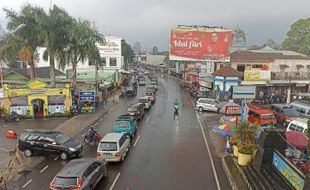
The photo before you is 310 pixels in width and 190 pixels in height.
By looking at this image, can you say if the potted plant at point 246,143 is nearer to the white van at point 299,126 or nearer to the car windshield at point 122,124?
the white van at point 299,126

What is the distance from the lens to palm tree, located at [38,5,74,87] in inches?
1487

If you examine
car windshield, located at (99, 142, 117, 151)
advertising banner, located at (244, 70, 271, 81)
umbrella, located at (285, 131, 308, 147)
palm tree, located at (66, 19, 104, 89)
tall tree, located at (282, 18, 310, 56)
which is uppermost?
tall tree, located at (282, 18, 310, 56)

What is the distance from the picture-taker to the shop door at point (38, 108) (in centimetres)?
3359

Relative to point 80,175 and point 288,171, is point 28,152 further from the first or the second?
point 288,171

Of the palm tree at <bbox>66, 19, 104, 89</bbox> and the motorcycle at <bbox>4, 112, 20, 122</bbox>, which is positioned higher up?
the palm tree at <bbox>66, 19, 104, 89</bbox>

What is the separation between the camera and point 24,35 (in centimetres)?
3772

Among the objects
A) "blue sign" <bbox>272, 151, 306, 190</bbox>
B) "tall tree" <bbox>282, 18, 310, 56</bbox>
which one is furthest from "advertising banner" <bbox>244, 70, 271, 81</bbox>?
"tall tree" <bbox>282, 18, 310, 56</bbox>

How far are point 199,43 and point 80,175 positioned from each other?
40.6m

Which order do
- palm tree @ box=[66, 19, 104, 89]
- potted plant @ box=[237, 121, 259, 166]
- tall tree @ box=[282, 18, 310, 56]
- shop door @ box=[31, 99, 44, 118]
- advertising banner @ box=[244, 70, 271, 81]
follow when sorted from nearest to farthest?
potted plant @ box=[237, 121, 259, 166], shop door @ box=[31, 99, 44, 118], palm tree @ box=[66, 19, 104, 89], advertising banner @ box=[244, 70, 271, 81], tall tree @ box=[282, 18, 310, 56]

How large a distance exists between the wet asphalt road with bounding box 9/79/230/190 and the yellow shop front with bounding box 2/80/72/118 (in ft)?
22.7

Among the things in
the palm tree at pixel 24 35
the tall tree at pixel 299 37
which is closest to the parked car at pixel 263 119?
the palm tree at pixel 24 35

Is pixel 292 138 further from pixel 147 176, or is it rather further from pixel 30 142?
pixel 30 142

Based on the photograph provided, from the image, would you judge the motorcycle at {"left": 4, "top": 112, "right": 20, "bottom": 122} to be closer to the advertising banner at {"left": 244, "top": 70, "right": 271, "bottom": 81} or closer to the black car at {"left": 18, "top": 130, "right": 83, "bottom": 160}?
the black car at {"left": 18, "top": 130, "right": 83, "bottom": 160}

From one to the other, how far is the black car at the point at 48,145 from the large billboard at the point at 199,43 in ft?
111
